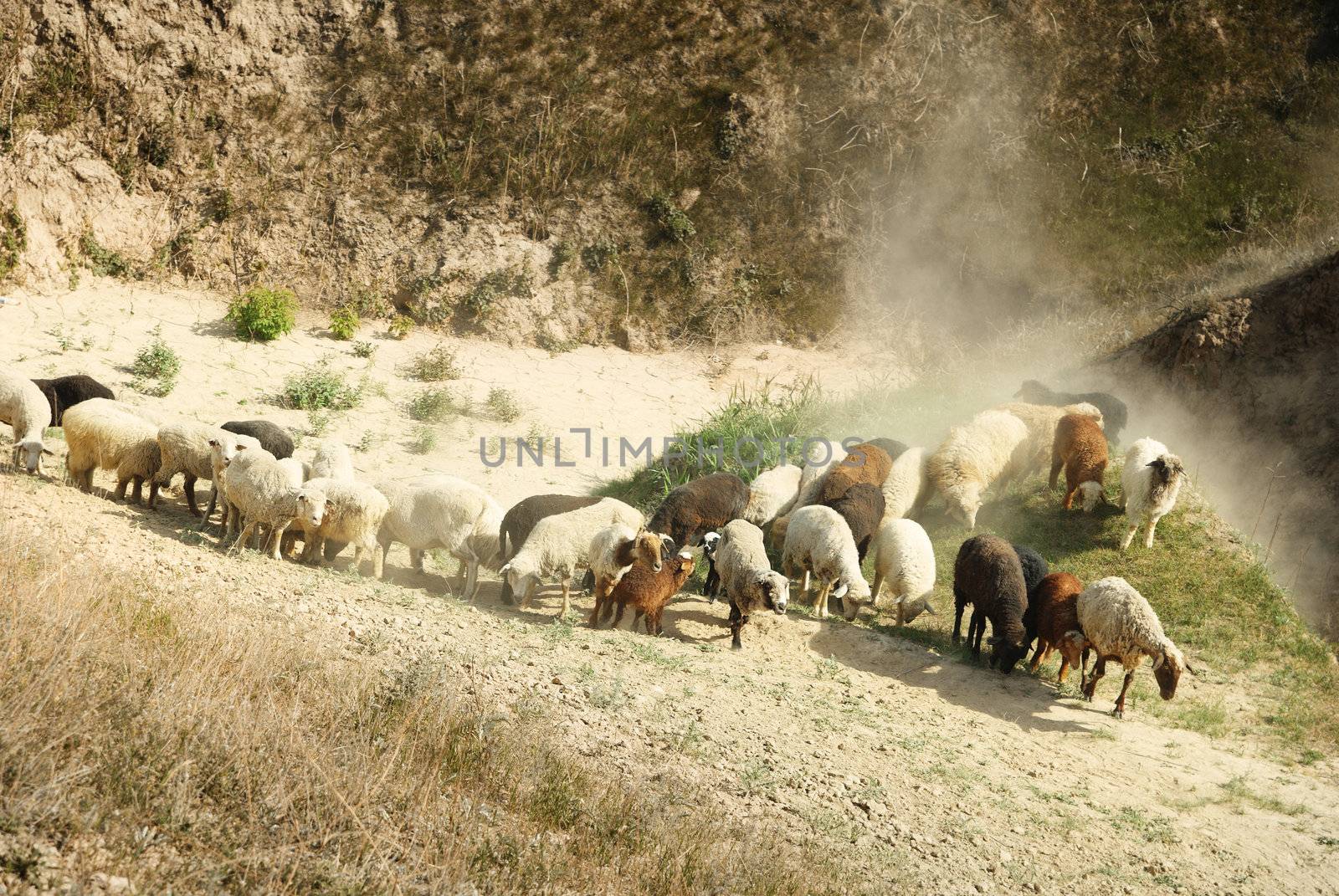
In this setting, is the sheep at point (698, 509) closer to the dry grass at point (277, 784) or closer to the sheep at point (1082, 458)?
the sheep at point (1082, 458)

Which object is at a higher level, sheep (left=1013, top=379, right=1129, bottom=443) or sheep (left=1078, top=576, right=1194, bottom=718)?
sheep (left=1013, top=379, right=1129, bottom=443)

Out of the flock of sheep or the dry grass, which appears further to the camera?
the flock of sheep

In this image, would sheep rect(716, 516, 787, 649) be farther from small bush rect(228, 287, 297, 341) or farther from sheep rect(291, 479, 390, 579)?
small bush rect(228, 287, 297, 341)

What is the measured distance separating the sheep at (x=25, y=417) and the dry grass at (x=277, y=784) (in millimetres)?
5750

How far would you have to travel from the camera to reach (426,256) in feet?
62.9

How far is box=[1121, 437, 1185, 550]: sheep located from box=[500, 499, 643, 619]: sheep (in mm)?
6144

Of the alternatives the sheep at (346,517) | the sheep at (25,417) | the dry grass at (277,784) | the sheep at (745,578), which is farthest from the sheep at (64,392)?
the sheep at (745,578)

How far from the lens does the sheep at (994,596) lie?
9.41m

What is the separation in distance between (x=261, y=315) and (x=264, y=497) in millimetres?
7737

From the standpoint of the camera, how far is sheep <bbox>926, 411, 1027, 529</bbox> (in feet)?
41.2

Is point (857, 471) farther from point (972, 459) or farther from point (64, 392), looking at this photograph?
point (64, 392)

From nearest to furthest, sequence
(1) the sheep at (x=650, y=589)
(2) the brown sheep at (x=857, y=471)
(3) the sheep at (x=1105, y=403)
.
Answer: (1) the sheep at (x=650, y=589) < (2) the brown sheep at (x=857, y=471) < (3) the sheep at (x=1105, y=403)

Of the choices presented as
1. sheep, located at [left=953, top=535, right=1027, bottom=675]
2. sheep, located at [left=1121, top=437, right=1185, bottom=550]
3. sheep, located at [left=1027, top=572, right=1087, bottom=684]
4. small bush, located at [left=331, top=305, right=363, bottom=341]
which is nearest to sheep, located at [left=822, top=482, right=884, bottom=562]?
sheep, located at [left=953, top=535, right=1027, bottom=675]

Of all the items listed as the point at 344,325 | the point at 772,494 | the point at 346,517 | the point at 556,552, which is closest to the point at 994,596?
the point at 772,494
